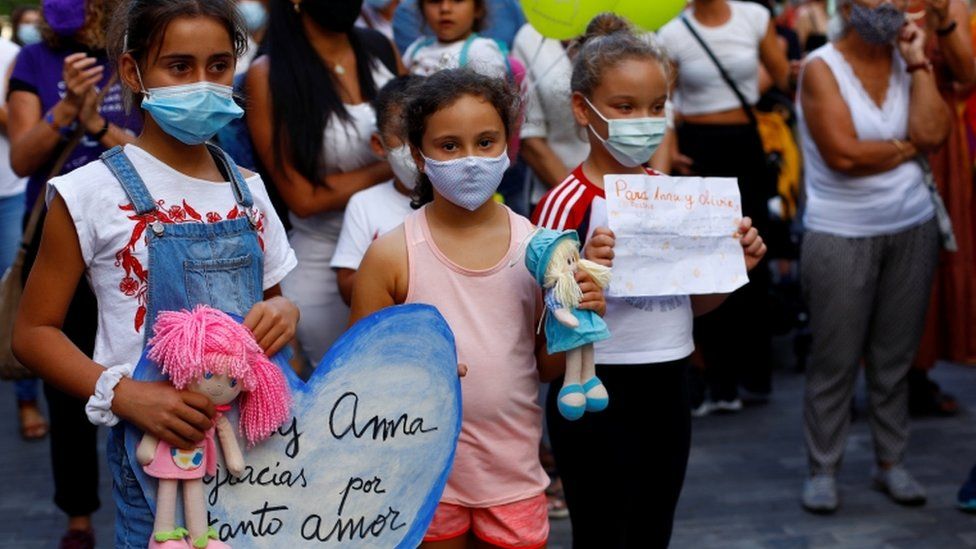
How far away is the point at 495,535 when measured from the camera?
321cm

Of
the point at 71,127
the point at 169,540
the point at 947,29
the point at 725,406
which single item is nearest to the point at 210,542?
the point at 169,540

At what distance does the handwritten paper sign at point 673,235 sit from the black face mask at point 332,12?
140 cm

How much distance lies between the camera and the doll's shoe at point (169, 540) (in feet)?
8.38

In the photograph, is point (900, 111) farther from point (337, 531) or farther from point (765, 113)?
point (337, 531)

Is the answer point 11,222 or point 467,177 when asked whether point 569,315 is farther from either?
point 11,222

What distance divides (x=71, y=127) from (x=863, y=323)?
3.16 meters

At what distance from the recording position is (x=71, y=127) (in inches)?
172

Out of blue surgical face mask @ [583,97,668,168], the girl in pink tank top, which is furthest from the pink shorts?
blue surgical face mask @ [583,97,668,168]

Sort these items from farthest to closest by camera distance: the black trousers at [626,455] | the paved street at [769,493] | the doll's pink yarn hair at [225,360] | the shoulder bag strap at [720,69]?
the shoulder bag strap at [720,69] → the paved street at [769,493] → the black trousers at [626,455] → the doll's pink yarn hair at [225,360]

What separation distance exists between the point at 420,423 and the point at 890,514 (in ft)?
9.98

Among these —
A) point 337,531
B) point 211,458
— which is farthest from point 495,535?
point 211,458

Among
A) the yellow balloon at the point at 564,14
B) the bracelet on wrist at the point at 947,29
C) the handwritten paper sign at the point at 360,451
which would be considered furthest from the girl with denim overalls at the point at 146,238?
the bracelet on wrist at the point at 947,29

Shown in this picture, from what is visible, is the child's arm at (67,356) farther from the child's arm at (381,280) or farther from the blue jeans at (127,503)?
the child's arm at (381,280)

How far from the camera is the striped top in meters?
3.58
